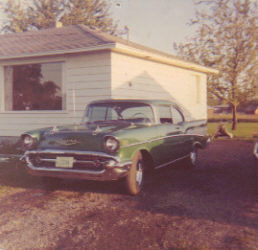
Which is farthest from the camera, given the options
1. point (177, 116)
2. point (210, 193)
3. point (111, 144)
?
point (177, 116)

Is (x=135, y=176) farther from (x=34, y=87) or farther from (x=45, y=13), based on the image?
(x=45, y=13)

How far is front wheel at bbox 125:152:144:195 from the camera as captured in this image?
17.8ft

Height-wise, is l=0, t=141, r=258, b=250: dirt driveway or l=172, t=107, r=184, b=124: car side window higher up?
l=172, t=107, r=184, b=124: car side window

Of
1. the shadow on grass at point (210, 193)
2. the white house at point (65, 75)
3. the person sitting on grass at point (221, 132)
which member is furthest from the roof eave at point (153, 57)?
the shadow on grass at point (210, 193)

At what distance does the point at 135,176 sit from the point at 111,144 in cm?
68

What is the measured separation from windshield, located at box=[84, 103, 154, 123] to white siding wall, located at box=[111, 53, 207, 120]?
371 centimetres

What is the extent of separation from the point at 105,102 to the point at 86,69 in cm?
410

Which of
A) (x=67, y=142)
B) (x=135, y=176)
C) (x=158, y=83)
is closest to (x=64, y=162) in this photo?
(x=67, y=142)

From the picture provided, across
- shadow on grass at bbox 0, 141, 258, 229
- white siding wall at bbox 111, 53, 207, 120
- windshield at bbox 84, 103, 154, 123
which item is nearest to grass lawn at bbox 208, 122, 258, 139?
white siding wall at bbox 111, 53, 207, 120

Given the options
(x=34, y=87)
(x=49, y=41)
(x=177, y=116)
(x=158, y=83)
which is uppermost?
(x=49, y=41)

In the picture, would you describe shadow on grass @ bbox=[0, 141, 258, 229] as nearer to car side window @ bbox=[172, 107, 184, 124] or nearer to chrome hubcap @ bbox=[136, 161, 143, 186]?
chrome hubcap @ bbox=[136, 161, 143, 186]

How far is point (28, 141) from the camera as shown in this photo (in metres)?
5.75

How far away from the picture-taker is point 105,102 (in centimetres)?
680

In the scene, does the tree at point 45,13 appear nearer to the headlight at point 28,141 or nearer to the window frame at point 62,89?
the window frame at point 62,89
